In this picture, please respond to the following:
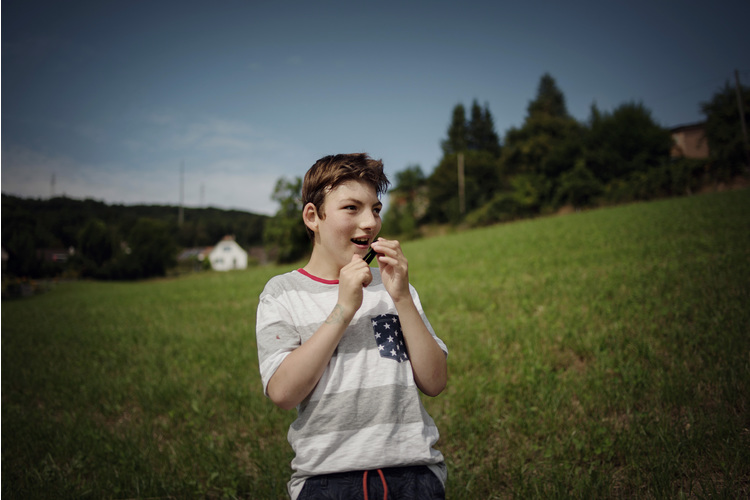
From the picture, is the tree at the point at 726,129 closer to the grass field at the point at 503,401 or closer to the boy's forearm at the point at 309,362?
the grass field at the point at 503,401

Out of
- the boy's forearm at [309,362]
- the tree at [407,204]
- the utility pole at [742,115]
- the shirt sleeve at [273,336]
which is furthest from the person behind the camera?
the tree at [407,204]

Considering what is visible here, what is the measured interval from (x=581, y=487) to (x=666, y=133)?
154 ft

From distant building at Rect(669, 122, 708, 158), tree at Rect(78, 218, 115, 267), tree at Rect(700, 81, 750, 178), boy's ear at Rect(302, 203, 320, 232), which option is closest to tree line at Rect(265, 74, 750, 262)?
tree at Rect(700, 81, 750, 178)

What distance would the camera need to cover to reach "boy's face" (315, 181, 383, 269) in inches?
49.6

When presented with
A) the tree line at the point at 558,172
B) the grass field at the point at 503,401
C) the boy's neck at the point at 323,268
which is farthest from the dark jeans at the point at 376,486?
the tree line at the point at 558,172

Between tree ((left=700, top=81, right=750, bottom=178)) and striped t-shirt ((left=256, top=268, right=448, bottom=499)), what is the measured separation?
36570 mm

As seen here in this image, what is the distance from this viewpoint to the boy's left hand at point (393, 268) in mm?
1147

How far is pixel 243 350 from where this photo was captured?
5254mm

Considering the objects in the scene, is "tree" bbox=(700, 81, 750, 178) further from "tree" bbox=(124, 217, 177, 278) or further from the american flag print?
"tree" bbox=(124, 217, 177, 278)

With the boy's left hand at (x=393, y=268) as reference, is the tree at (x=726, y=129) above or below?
above

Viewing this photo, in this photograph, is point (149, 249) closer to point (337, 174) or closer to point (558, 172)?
point (337, 174)

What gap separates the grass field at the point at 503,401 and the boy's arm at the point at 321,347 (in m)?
1.57

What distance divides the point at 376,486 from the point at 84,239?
1746cm

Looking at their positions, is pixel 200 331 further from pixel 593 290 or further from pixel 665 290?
pixel 665 290
